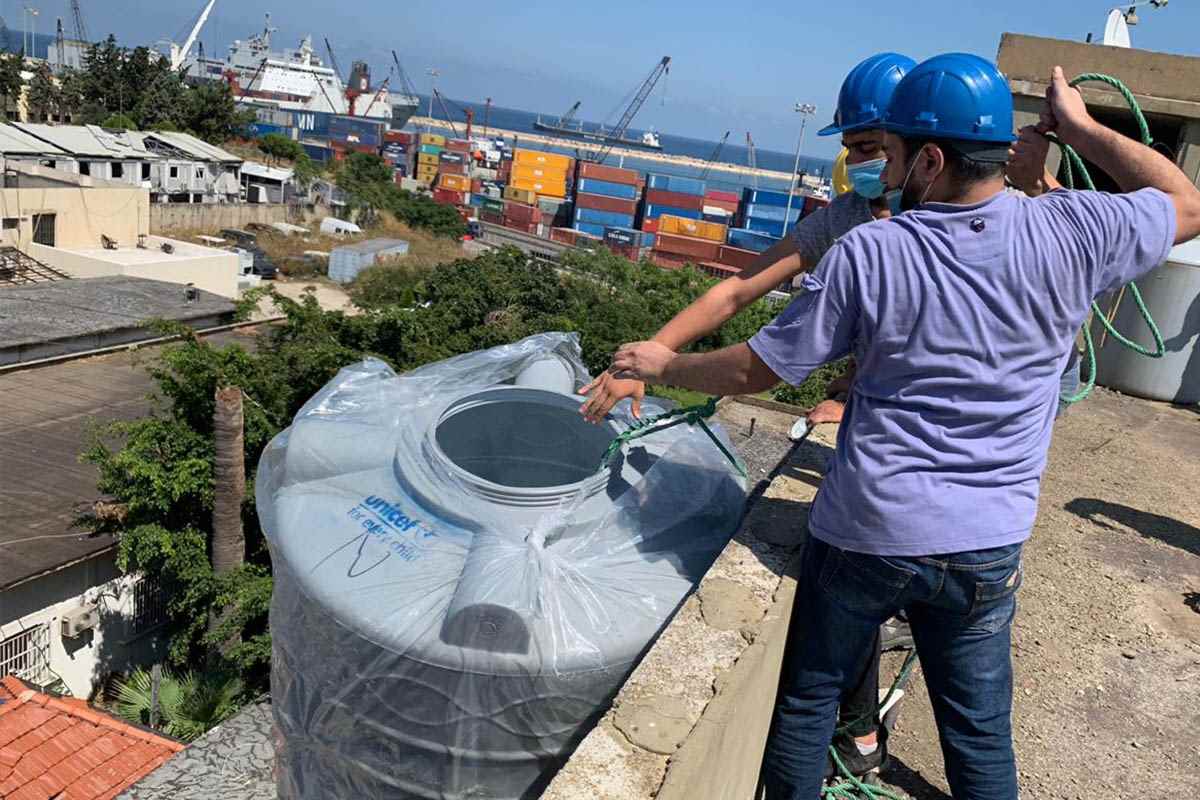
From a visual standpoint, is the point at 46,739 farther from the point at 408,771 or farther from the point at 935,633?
the point at 935,633

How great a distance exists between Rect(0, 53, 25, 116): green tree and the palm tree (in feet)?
164

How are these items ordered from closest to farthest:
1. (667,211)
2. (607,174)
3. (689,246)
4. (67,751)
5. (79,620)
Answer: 1. (67,751)
2. (79,620)
3. (689,246)
4. (667,211)
5. (607,174)

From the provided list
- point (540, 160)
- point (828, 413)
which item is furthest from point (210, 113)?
point (828, 413)

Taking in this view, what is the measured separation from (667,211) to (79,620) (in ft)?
214

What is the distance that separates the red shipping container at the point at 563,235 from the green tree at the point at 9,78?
33837 millimetres

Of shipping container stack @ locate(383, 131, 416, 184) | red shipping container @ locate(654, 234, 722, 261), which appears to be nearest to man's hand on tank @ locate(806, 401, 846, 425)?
red shipping container @ locate(654, 234, 722, 261)

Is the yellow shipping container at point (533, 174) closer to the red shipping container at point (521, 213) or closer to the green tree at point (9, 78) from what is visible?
the red shipping container at point (521, 213)

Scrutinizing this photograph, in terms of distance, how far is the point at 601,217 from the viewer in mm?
75938

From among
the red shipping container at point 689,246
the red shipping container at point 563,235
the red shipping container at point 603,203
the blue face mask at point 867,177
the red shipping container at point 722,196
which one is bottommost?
the red shipping container at point 563,235

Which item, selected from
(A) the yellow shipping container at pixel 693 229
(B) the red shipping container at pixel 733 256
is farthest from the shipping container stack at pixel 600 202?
(B) the red shipping container at pixel 733 256

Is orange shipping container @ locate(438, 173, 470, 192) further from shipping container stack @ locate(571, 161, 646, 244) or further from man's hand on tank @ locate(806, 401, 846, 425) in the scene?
man's hand on tank @ locate(806, 401, 846, 425)

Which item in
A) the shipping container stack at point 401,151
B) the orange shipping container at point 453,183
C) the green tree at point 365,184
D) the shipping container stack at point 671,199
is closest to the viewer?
the green tree at point 365,184

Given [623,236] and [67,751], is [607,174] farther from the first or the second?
[67,751]

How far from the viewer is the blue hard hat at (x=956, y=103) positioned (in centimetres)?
217
